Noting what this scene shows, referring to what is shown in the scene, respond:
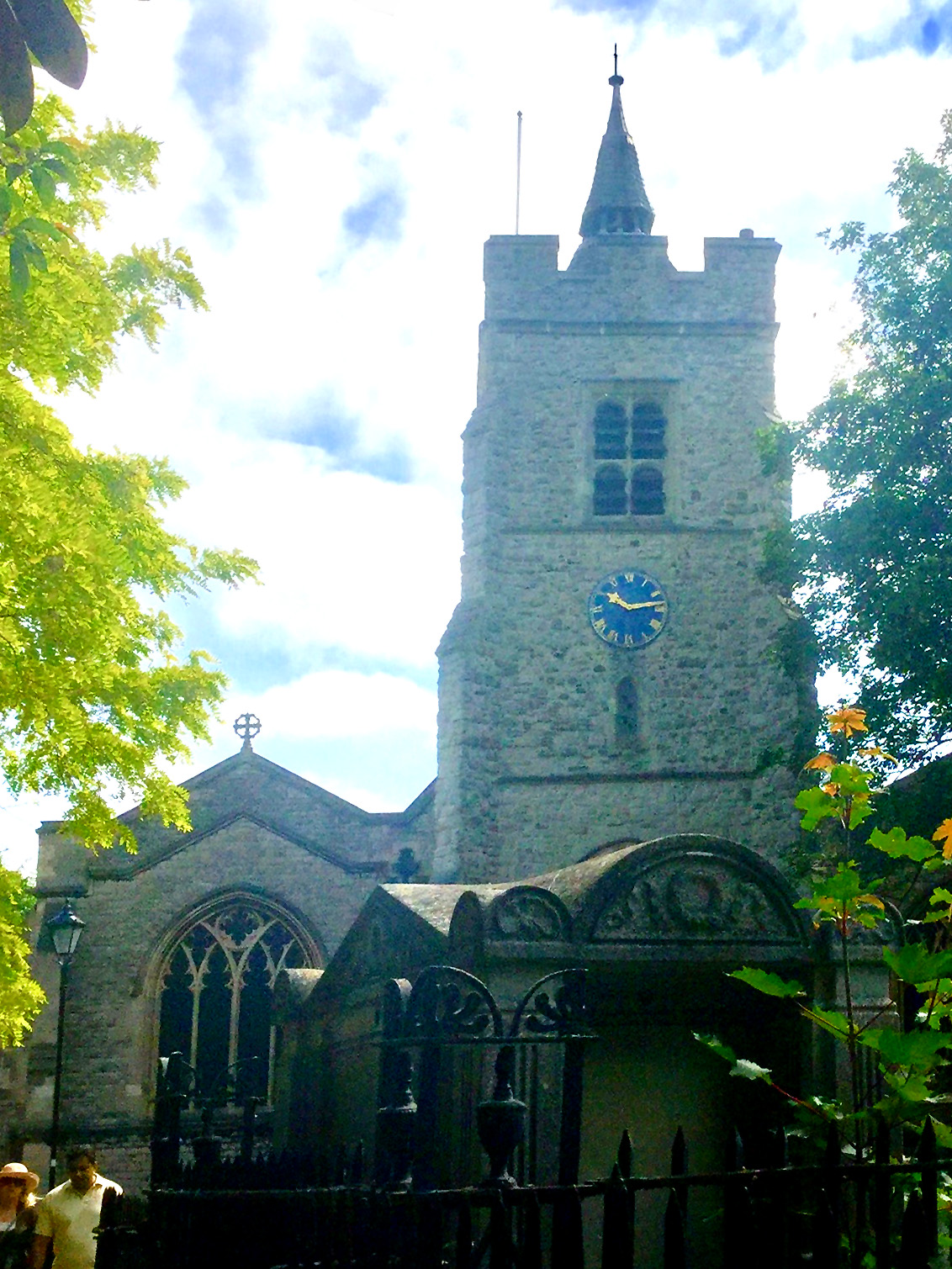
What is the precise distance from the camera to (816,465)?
755 inches

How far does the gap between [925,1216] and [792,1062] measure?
4.15 meters

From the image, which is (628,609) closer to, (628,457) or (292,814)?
(628,457)

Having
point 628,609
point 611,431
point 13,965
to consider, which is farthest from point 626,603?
point 13,965

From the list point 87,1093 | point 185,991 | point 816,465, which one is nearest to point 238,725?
point 185,991

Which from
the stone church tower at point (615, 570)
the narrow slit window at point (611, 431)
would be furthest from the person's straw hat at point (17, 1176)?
the narrow slit window at point (611, 431)

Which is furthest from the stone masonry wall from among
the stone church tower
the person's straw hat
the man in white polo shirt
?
the man in white polo shirt

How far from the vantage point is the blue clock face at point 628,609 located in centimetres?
2480

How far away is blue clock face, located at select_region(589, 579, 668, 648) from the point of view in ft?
81.4

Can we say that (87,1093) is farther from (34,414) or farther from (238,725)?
(34,414)

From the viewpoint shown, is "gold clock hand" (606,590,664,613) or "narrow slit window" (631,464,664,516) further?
"narrow slit window" (631,464,664,516)

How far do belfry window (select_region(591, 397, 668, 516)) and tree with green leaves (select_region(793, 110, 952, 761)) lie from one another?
21.8 feet

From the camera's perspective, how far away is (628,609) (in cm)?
2494

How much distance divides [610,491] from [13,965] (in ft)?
55.4

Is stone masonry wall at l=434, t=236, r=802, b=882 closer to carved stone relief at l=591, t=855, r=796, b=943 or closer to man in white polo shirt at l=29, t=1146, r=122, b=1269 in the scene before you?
man in white polo shirt at l=29, t=1146, r=122, b=1269
